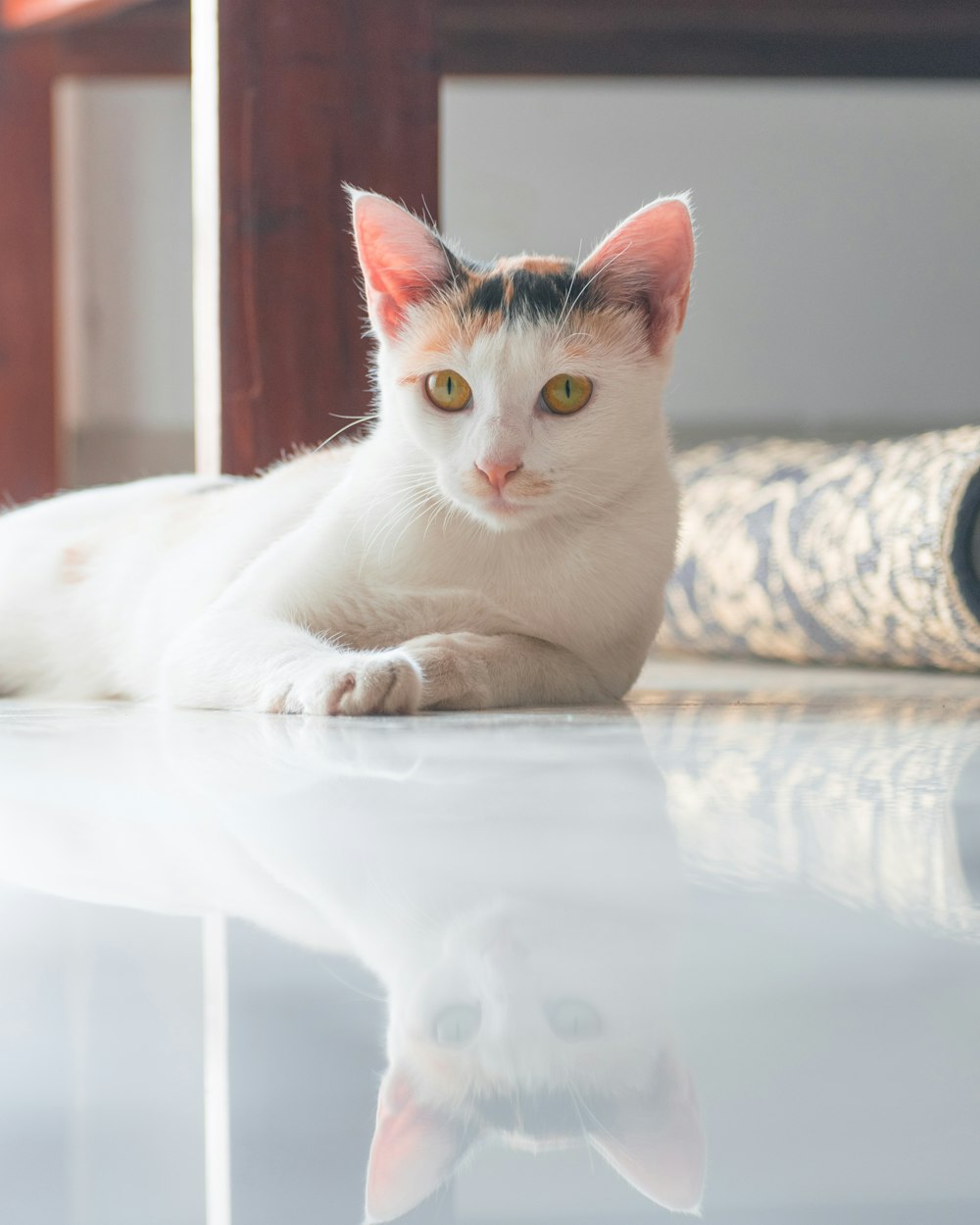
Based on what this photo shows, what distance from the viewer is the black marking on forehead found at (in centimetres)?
157

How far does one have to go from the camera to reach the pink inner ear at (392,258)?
1625mm

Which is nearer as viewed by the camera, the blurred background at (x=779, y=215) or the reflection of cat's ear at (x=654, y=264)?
the reflection of cat's ear at (x=654, y=264)

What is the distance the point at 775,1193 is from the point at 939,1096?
3.4 inches

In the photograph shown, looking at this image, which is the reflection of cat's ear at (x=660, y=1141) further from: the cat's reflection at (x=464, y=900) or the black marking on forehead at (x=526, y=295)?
the black marking on forehead at (x=526, y=295)

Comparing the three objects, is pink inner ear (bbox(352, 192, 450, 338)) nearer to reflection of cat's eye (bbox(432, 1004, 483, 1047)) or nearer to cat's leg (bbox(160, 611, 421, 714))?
cat's leg (bbox(160, 611, 421, 714))

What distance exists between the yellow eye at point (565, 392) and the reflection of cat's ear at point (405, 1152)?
114 centimetres

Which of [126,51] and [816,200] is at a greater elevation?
[126,51]

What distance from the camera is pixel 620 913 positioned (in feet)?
2.32

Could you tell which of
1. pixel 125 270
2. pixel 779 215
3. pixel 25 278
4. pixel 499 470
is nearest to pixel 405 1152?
pixel 499 470

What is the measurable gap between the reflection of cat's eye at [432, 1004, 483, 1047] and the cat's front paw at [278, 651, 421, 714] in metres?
0.86

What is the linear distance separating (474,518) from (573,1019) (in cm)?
112

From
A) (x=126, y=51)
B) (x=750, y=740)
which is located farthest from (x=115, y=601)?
(x=126, y=51)

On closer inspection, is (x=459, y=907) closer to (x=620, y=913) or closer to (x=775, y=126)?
(x=620, y=913)

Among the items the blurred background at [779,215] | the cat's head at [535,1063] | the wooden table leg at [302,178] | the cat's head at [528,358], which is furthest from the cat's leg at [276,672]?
the blurred background at [779,215]
